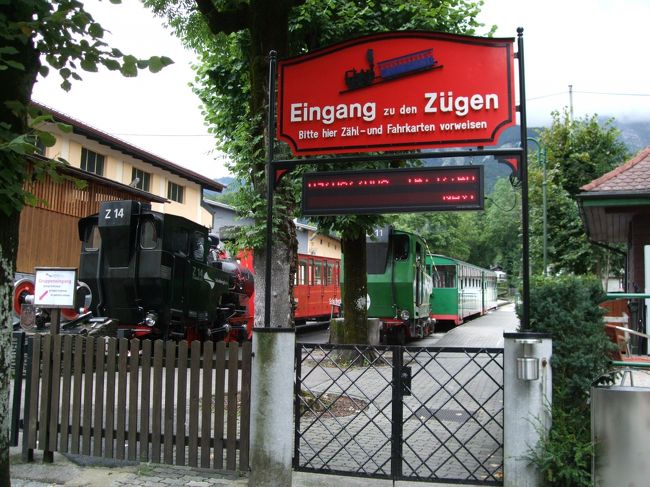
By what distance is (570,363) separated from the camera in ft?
15.5

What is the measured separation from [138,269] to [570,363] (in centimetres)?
875

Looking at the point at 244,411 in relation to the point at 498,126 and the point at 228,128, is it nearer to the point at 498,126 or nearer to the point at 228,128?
the point at 498,126

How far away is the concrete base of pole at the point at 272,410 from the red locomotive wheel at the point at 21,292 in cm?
899

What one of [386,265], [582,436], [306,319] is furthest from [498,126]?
[306,319]

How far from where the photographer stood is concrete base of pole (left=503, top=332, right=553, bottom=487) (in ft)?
15.0

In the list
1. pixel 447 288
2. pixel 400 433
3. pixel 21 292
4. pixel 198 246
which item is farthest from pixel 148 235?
pixel 447 288

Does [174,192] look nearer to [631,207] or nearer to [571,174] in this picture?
[571,174]

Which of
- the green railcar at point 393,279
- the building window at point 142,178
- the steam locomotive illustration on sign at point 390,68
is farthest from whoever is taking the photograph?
the building window at point 142,178

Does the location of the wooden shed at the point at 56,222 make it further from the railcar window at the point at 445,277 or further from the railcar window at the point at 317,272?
the railcar window at the point at 445,277

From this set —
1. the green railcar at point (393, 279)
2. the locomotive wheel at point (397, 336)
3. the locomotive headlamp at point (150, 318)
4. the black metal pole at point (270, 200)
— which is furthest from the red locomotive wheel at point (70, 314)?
the locomotive wheel at point (397, 336)

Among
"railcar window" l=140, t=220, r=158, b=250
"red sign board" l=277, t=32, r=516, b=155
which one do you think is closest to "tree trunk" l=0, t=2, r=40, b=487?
"red sign board" l=277, t=32, r=516, b=155

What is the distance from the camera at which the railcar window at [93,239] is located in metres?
12.2

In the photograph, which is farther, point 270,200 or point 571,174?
point 571,174

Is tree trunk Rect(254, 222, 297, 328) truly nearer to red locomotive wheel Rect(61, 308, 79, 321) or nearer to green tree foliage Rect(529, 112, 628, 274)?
red locomotive wheel Rect(61, 308, 79, 321)
